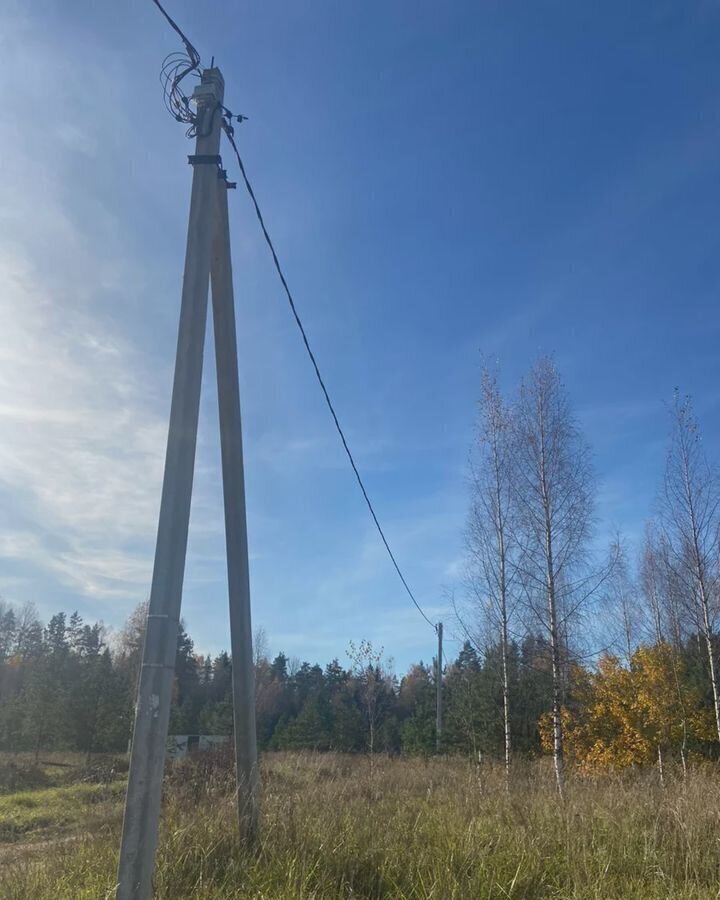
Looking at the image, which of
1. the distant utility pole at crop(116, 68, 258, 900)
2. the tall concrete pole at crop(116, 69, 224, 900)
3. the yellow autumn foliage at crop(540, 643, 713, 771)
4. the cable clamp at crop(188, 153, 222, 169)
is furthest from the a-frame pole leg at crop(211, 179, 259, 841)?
the yellow autumn foliage at crop(540, 643, 713, 771)

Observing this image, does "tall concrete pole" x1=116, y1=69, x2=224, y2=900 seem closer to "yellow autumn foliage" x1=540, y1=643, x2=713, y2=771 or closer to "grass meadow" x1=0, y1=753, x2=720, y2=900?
"grass meadow" x1=0, y1=753, x2=720, y2=900

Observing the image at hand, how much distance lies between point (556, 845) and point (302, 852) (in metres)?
2.03

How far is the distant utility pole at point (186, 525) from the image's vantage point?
3807mm

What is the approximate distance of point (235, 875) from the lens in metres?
4.59

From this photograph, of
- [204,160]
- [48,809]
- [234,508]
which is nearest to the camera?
[204,160]

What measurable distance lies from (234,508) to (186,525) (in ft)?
4.76

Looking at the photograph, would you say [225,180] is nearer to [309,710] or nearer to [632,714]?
[632,714]

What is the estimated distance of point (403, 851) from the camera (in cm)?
511

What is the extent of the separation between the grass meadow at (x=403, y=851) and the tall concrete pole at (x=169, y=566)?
0.72m

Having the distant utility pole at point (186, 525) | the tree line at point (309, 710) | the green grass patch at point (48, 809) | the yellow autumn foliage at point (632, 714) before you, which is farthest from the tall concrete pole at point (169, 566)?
the yellow autumn foliage at point (632, 714)

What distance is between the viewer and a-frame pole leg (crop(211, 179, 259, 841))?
5398mm

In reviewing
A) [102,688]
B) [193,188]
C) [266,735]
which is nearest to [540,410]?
[193,188]

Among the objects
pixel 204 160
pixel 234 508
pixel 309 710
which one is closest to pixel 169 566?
pixel 234 508

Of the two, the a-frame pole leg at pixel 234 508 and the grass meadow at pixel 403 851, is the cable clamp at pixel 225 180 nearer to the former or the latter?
the a-frame pole leg at pixel 234 508
